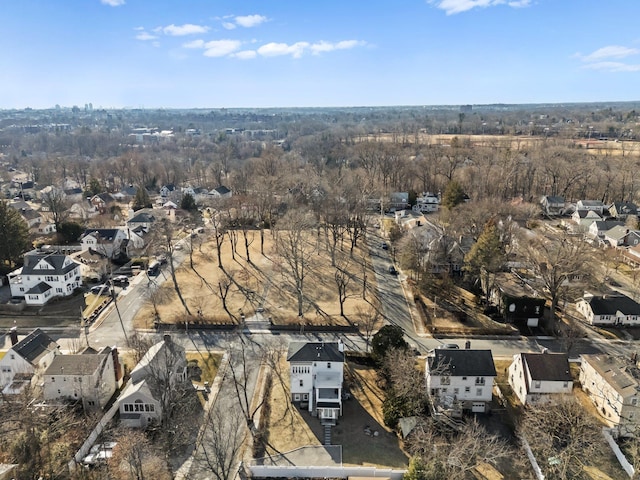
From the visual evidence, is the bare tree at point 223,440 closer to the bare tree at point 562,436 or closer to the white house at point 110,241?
the bare tree at point 562,436

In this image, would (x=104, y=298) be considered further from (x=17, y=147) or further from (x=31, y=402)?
(x=17, y=147)

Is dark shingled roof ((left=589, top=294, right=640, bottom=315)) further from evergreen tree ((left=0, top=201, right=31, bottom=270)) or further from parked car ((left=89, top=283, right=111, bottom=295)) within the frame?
evergreen tree ((left=0, top=201, right=31, bottom=270))

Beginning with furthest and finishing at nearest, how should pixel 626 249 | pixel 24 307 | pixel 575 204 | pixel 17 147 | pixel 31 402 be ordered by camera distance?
pixel 17 147 → pixel 575 204 → pixel 626 249 → pixel 24 307 → pixel 31 402

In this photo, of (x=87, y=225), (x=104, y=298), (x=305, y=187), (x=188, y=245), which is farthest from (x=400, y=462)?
(x=87, y=225)

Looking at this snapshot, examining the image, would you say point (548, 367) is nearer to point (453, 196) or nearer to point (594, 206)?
point (453, 196)

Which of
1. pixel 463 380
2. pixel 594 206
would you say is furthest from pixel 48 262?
pixel 594 206

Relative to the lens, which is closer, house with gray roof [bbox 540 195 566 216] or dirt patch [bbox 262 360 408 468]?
dirt patch [bbox 262 360 408 468]

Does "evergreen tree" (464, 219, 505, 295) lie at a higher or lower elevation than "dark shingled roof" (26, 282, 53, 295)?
higher

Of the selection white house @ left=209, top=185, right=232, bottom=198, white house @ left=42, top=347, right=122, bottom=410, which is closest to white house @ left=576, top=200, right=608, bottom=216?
white house @ left=209, top=185, right=232, bottom=198
